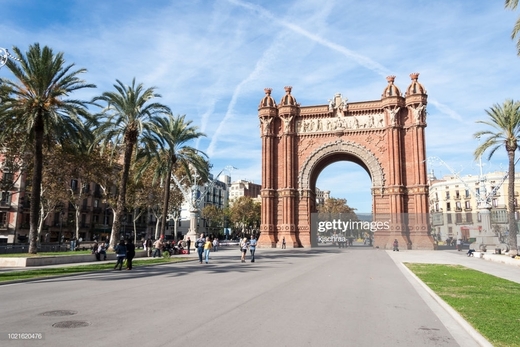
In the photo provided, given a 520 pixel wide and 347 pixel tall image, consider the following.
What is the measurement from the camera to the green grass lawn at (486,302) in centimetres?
680

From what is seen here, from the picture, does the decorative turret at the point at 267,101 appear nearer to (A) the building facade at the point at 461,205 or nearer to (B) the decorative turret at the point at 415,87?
(B) the decorative turret at the point at 415,87

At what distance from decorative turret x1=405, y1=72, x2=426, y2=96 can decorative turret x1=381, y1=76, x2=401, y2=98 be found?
3.98 ft

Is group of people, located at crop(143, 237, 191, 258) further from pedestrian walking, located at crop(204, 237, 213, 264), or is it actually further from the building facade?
the building facade

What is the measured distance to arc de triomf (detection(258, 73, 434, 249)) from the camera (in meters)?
45.0

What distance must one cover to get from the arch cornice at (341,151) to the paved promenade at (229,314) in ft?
114

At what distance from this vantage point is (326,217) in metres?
50.6

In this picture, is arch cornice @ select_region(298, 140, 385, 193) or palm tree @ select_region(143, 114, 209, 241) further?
arch cornice @ select_region(298, 140, 385, 193)

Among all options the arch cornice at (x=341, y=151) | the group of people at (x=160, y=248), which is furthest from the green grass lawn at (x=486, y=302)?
the arch cornice at (x=341, y=151)

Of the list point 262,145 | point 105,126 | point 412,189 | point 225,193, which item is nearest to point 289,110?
point 262,145

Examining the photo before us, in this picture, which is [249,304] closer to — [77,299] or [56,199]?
[77,299]

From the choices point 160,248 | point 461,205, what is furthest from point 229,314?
point 461,205

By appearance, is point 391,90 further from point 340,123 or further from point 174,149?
point 174,149

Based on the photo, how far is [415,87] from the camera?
153 ft

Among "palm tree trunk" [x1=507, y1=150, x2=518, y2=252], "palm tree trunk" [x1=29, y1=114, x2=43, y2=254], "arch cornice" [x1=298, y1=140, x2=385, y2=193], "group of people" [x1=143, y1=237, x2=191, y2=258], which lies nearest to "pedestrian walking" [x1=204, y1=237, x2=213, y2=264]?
"group of people" [x1=143, y1=237, x2=191, y2=258]
